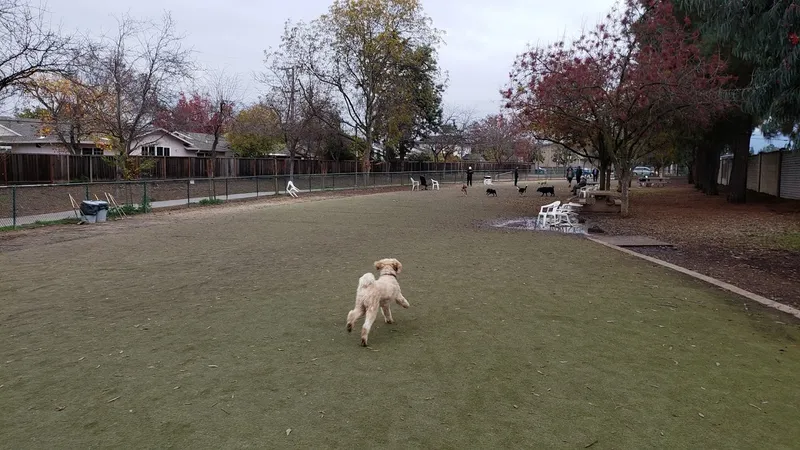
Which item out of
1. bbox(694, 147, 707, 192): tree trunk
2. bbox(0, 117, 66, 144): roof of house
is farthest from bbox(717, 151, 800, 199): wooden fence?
bbox(0, 117, 66, 144): roof of house

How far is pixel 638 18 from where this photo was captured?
16.5 meters

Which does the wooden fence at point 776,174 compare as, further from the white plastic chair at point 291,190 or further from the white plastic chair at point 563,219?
the white plastic chair at point 291,190

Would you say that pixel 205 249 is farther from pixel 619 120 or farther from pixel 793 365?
pixel 619 120

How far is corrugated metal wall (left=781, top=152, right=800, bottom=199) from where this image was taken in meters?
19.8

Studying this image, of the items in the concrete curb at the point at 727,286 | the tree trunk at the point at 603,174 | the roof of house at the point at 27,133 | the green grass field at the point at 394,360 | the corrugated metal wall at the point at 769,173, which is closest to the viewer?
the green grass field at the point at 394,360

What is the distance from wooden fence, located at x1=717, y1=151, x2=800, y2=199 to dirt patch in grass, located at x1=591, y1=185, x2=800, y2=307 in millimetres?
829

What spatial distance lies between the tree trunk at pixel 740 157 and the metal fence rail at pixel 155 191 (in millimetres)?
20170

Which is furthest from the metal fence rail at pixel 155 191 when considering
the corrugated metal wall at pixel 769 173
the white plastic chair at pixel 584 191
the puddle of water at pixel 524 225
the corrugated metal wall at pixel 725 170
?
the corrugated metal wall at pixel 769 173

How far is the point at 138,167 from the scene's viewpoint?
2356 cm

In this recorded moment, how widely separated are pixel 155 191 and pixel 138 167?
128 cm

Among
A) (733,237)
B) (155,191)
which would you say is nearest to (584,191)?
(733,237)

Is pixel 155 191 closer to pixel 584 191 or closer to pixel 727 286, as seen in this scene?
pixel 584 191

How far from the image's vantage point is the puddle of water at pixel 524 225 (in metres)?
13.8

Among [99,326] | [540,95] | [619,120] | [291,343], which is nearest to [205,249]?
[99,326]
